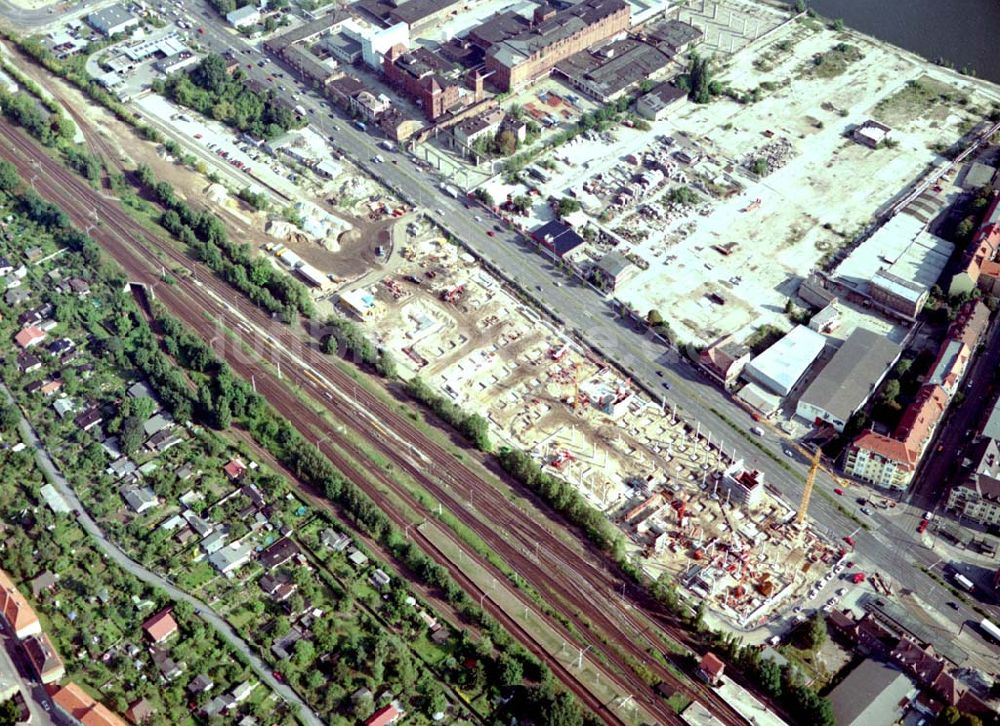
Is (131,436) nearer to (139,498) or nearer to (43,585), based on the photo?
(139,498)

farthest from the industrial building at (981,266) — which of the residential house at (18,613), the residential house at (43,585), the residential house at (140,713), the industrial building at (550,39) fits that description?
the residential house at (18,613)

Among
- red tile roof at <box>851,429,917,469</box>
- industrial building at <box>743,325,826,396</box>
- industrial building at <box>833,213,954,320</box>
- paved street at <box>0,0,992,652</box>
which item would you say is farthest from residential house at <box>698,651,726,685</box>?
industrial building at <box>833,213,954,320</box>

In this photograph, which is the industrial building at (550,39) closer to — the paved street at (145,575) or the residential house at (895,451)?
the residential house at (895,451)

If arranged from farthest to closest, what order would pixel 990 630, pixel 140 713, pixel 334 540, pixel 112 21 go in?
1. pixel 112 21
2. pixel 334 540
3. pixel 990 630
4. pixel 140 713

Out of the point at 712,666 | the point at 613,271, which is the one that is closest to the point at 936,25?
the point at 613,271

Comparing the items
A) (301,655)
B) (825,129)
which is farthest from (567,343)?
(825,129)

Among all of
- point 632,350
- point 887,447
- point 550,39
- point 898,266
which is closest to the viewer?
point 887,447

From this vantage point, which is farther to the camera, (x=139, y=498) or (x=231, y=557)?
(x=139, y=498)
